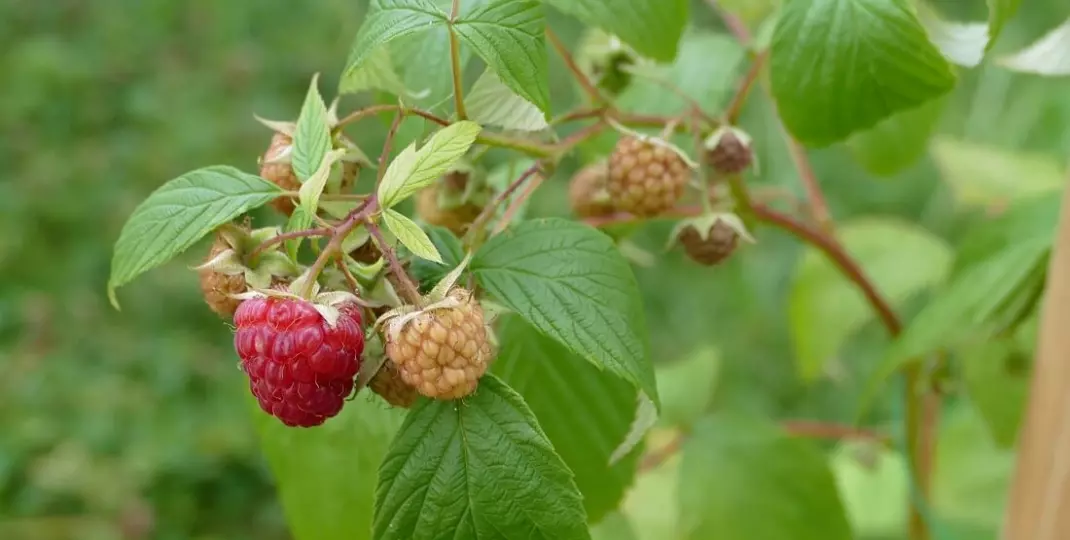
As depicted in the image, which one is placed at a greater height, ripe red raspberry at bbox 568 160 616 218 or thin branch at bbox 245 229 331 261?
thin branch at bbox 245 229 331 261

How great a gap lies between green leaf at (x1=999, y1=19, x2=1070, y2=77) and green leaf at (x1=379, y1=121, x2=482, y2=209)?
0.38m

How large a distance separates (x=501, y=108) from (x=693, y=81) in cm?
30

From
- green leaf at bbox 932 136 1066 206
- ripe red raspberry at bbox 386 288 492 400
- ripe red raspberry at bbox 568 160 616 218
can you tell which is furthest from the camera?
green leaf at bbox 932 136 1066 206

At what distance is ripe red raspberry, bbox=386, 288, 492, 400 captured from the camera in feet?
1.30

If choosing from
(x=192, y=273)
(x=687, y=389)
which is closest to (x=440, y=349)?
(x=687, y=389)

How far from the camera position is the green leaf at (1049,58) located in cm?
Result: 59

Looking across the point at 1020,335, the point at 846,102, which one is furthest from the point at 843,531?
the point at 846,102

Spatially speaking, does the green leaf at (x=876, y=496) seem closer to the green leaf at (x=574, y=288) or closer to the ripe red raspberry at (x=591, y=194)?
the ripe red raspberry at (x=591, y=194)

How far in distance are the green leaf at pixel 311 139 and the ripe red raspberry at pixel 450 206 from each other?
100 mm

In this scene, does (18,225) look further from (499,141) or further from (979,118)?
(979,118)

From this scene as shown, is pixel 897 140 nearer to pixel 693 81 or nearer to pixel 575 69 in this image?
pixel 693 81

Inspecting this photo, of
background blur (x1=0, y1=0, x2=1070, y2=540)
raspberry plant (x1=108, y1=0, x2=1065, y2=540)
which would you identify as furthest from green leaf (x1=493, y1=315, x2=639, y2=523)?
background blur (x1=0, y1=0, x2=1070, y2=540)

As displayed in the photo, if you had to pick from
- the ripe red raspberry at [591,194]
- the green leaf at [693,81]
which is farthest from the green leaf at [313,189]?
the green leaf at [693,81]

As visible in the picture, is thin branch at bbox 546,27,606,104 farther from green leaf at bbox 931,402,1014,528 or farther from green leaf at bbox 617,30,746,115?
green leaf at bbox 931,402,1014,528
